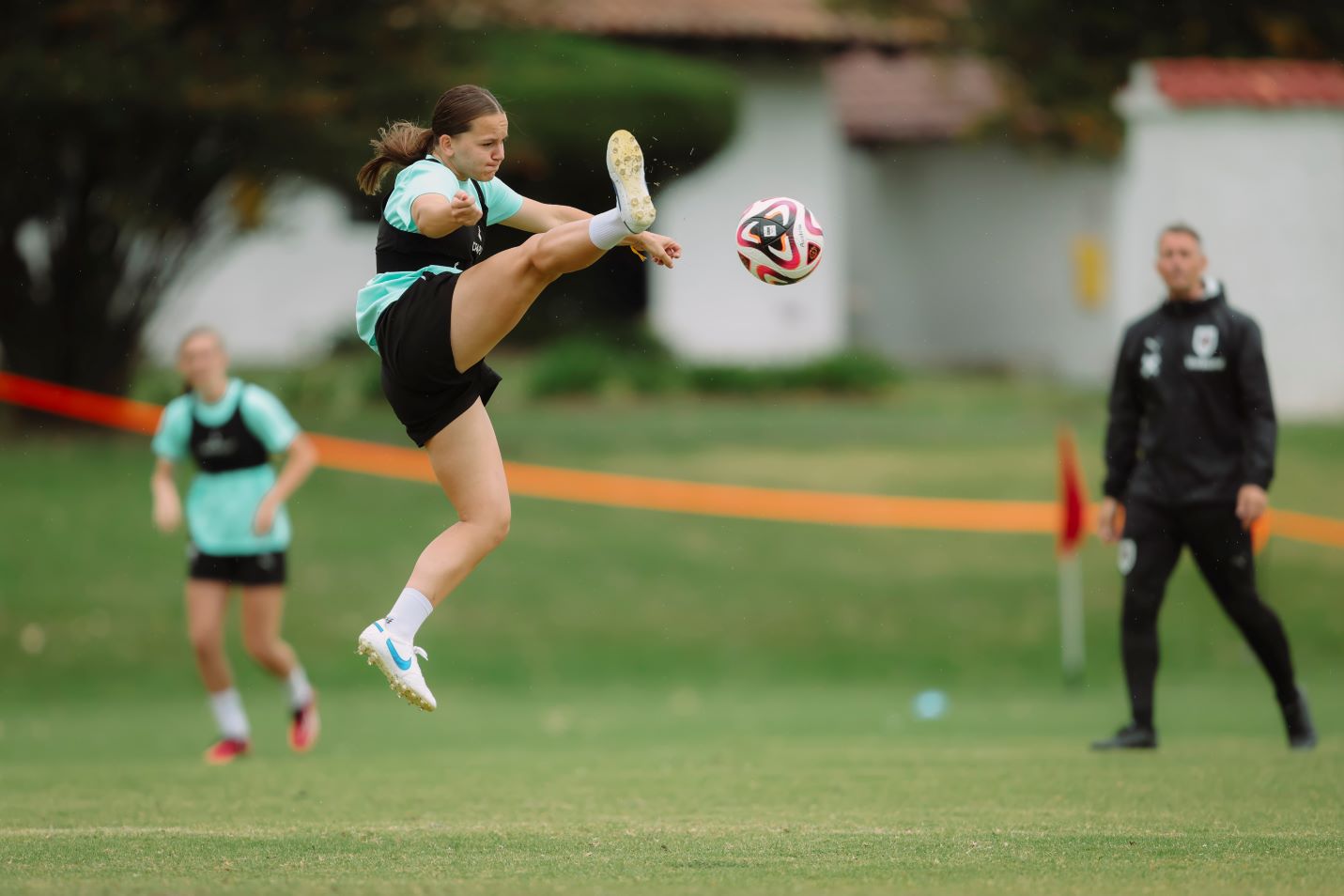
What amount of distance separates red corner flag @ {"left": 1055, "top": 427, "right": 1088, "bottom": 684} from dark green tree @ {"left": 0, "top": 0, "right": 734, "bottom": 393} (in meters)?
6.32

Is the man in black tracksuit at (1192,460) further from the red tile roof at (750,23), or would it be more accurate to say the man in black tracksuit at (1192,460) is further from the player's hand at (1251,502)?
the red tile roof at (750,23)

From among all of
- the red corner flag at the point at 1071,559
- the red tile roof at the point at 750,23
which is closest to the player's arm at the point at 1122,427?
the red corner flag at the point at 1071,559

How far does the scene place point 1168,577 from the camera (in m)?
9.01

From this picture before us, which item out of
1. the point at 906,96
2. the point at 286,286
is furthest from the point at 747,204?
the point at 286,286

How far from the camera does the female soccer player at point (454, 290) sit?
Result: 6285 millimetres

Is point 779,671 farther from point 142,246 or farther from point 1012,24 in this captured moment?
point 1012,24

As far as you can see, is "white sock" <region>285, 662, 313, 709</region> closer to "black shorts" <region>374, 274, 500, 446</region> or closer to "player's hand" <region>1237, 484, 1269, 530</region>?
"black shorts" <region>374, 274, 500, 446</region>

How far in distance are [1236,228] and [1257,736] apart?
8.47m

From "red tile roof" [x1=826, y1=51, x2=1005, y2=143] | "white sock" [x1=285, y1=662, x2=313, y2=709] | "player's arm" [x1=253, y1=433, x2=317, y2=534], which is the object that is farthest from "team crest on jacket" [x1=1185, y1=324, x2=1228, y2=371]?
"red tile roof" [x1=826, y1=51, x2=1005, y2=143]

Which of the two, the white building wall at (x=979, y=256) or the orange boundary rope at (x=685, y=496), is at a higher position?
the white building wall at (x=979, y=256)

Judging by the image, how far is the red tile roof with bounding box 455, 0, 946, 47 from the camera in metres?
25.1

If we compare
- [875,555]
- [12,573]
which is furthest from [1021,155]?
[12,573]

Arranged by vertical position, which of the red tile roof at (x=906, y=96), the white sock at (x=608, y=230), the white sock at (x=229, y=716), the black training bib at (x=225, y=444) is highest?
the red tile roof at (x=906, y=96)

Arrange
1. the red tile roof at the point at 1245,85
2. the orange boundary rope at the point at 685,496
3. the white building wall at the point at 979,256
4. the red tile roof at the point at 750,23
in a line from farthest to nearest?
the white building wall at the point at 979,256, the red tile roof at the point at 750,23, the red tile roof at the point at 1245,85, the orange boundary rope at the point at 685,496
